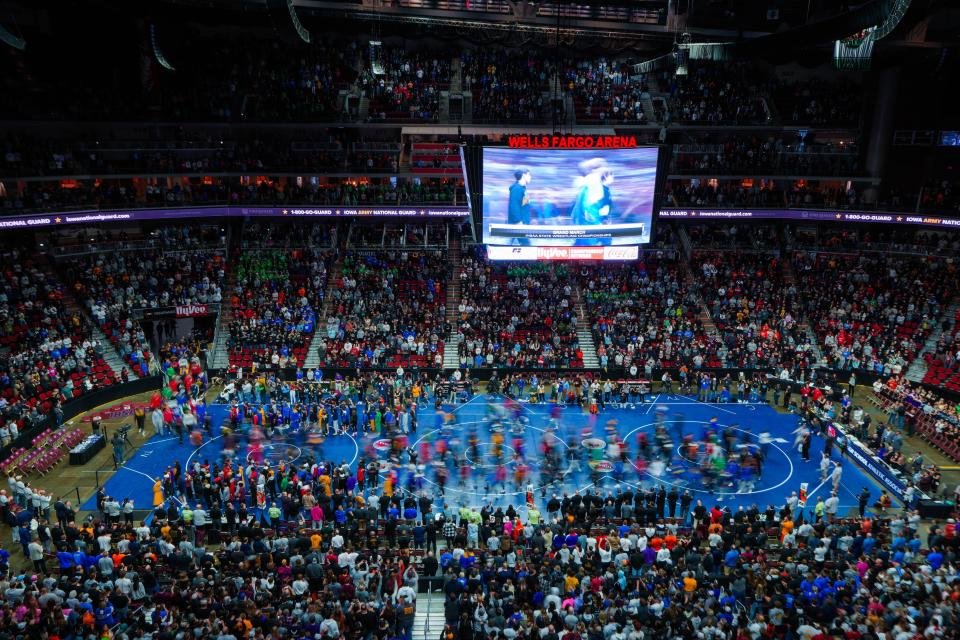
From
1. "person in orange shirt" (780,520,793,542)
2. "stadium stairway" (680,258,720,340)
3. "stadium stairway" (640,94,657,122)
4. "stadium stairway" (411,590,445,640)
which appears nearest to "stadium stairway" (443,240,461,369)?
"stadium stairway" (680,258,720,340)

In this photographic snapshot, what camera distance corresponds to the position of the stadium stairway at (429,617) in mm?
18391

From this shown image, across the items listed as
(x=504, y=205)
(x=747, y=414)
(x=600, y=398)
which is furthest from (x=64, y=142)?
(x=747, y=414)

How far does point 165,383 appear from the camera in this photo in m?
35.3

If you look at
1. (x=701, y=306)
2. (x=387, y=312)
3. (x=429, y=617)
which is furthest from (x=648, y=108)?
(x=429, y=617)

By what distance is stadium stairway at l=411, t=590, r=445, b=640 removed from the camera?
18391 millimetres

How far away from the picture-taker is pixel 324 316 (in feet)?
135

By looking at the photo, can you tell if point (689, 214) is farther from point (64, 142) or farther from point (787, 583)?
point (64, 142)

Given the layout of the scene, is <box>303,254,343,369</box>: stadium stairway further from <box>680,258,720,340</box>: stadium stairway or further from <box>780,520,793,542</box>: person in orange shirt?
<box>780,520,793,542</box>: person in orange shirt

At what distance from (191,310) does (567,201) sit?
22.2 m

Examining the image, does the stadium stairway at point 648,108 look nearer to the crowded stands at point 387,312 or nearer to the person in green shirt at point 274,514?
the crowded stands at point 387,312

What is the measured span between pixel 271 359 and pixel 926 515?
29792 mm

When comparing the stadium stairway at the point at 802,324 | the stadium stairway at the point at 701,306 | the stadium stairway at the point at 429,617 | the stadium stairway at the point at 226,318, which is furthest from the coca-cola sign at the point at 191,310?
the stadium stairway at the point at 802,324

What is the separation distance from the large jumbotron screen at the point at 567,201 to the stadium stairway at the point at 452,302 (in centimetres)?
655

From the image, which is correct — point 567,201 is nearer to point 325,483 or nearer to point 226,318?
point 325,483
